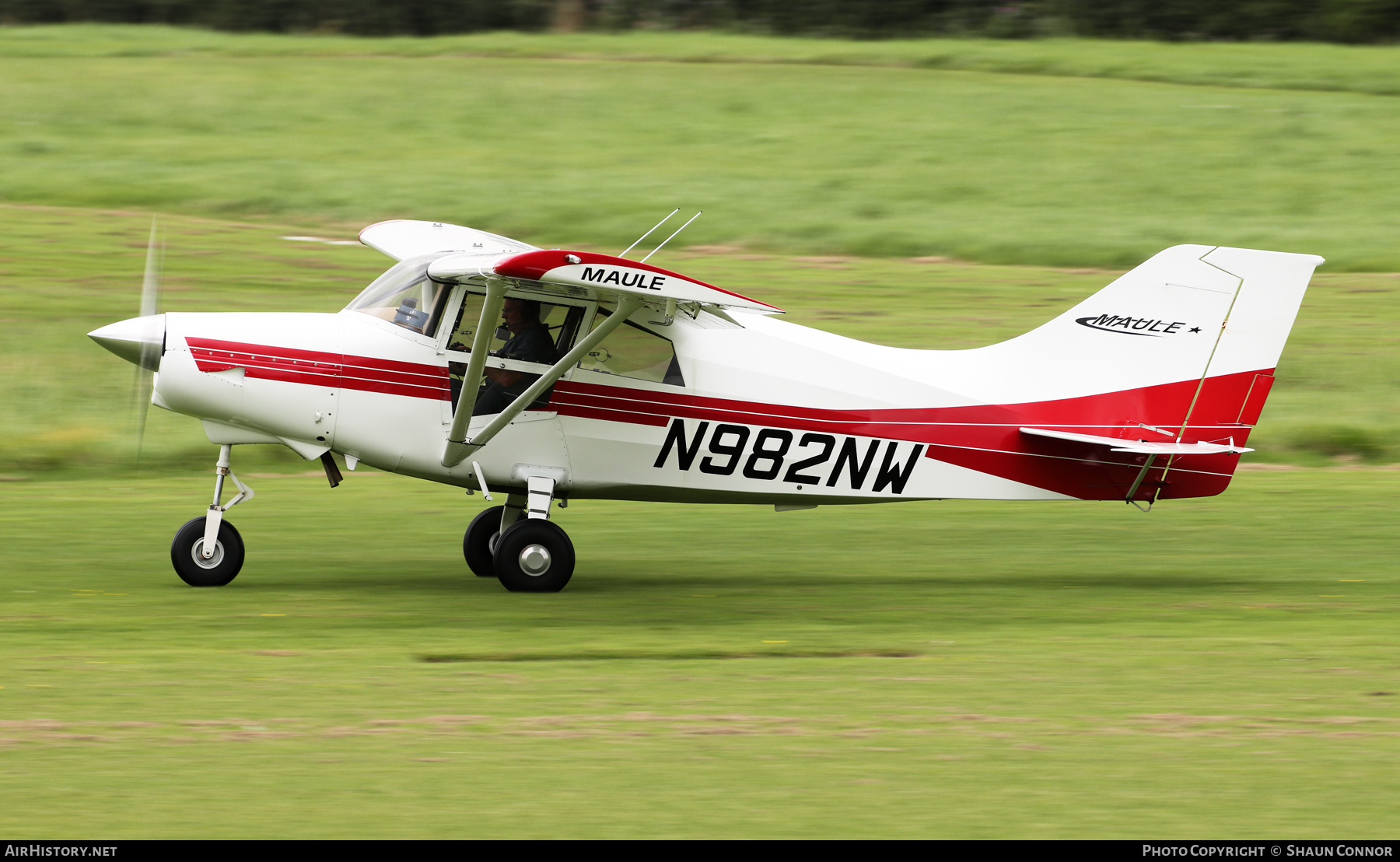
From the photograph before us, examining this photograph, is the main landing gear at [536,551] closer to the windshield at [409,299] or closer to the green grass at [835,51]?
the windshield at [409,299]

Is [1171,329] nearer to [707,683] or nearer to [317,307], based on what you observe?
[707,683]

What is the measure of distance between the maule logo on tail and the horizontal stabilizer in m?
0.82

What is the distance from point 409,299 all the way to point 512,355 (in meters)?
0.85

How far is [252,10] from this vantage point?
5162 cm

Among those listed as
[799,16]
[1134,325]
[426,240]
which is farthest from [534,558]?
[799,16]

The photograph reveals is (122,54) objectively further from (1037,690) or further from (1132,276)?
(1037,690)

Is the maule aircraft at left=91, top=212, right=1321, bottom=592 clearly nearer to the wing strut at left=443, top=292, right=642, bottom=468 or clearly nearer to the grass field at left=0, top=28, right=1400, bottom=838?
the wing strut at left=443, top=292, right=642, bottom=468

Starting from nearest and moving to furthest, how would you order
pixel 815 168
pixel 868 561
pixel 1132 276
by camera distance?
1. pixel 1132 276
2. pixel 868 561
3. pixel 815 168

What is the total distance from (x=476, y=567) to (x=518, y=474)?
3.90ft

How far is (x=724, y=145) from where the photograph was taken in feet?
129

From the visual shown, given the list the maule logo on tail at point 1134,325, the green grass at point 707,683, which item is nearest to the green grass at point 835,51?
the green grass at point 707,683

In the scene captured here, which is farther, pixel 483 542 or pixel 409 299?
pixel 483 542

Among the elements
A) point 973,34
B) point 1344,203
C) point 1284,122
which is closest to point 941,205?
point 1344,203

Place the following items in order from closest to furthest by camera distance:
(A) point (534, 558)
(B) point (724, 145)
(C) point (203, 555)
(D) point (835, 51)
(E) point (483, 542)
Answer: (C) point (203, 555), (A) point (534, 558), (E) point (483, 542), (B) point (724, 145), (D) point (835, 51)
